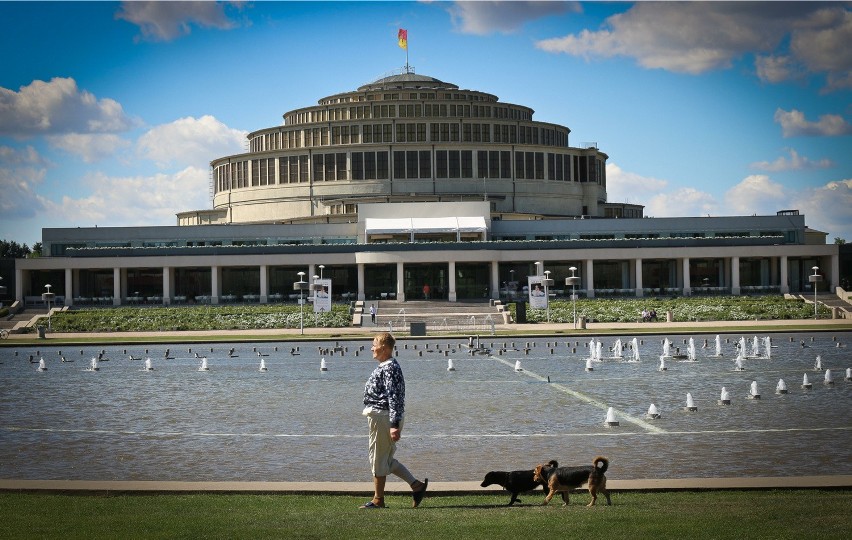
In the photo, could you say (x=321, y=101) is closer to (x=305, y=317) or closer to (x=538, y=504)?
(x=305, y=317)

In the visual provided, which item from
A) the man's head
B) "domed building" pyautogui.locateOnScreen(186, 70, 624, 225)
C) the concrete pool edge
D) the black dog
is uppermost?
"domed building" pyautogui.locateOnScreen(186, 70, 624, 225)

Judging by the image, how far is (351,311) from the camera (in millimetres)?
85812

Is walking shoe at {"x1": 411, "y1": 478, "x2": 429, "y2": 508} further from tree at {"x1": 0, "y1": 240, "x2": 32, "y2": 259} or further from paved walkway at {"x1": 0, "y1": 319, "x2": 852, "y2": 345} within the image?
tree at {"x1": 0, "y1": 240, "x2": 32, "y2": 259}

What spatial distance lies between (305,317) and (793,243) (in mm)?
53120

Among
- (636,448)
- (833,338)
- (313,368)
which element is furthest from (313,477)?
(833,338)

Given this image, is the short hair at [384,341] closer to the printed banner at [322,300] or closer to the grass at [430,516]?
the grass at [430,516]

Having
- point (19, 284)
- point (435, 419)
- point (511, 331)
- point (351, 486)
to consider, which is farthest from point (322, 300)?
point (351, 486)

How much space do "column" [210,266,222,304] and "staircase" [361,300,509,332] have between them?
581 inches

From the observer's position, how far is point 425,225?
104 meters

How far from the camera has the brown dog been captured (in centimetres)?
1477

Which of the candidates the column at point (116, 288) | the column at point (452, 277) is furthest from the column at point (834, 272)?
the column at point (116, 288)

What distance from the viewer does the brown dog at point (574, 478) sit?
14.8m

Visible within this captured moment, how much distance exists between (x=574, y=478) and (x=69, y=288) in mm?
88525

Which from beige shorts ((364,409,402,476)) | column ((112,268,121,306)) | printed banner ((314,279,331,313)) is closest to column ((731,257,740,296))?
printed banner ((314,279,331,313))
